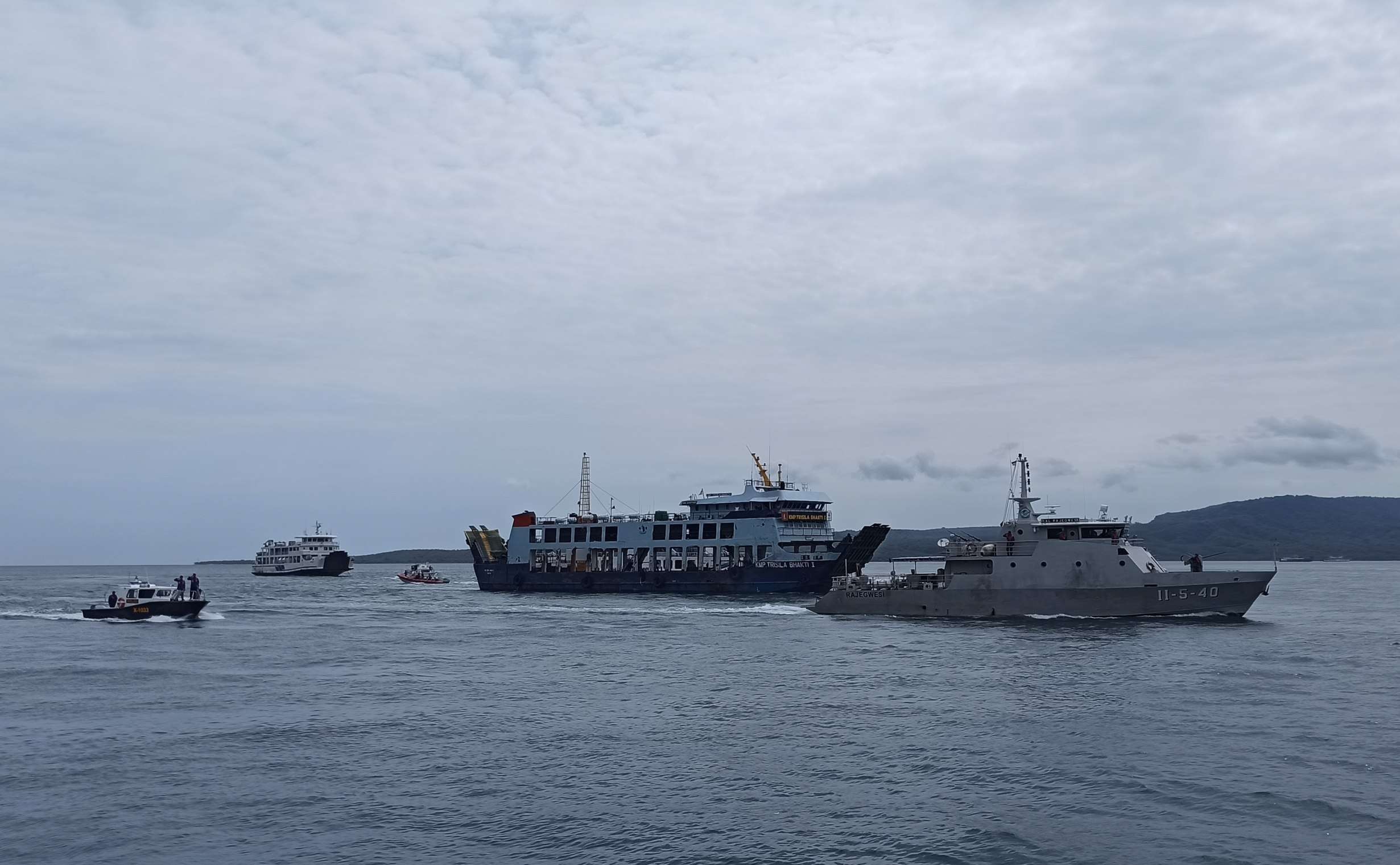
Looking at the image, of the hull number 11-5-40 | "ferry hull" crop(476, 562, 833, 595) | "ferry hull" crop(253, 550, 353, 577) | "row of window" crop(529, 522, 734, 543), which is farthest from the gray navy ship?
"ferry hull" crop(253, 550, 353, 577)

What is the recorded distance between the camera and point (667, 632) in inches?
2336

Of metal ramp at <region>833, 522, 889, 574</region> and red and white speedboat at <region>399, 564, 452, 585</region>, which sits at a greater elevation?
metal ramp at <region>833, 522, 889, 574</region>

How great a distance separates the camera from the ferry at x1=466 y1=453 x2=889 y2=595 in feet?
298

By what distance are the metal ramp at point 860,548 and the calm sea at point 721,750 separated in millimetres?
31498

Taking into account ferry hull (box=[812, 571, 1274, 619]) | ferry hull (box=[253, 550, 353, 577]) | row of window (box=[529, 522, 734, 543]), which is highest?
row of window (box=[529, 522, 734, 543])

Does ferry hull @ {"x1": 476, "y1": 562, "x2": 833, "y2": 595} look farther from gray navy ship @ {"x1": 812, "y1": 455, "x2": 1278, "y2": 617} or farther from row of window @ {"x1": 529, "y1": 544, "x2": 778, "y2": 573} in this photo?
gray navy ship @ {"x1": 812, "y1": 455, "x2": 1278, "y2": 617}

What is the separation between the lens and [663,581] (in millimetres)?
99250

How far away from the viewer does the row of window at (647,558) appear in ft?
317

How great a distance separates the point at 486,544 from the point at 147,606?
53.5 metres

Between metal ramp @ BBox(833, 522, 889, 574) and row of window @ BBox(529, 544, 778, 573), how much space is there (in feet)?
26.5

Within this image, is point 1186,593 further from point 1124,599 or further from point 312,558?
point 312,558

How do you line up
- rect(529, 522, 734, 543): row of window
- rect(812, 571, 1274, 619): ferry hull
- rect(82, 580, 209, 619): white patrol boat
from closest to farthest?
rect(812, 571, 1274, 619): ferry hull
rect(82, 580, 209, 619): white patrol boat
rect(529, 522, 734, 543): row of window

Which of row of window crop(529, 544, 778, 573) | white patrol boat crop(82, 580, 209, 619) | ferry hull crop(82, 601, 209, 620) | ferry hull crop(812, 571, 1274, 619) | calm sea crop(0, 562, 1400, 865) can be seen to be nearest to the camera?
calm sea crop(0, 562, 1400, 865)

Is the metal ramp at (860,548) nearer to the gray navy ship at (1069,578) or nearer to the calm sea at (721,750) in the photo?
the gray navy ship at (1069,578)
